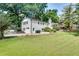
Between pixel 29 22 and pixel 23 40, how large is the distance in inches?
8.4

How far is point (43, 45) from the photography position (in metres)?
2.40

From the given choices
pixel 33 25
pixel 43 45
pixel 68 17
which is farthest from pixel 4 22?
pixel 68 17

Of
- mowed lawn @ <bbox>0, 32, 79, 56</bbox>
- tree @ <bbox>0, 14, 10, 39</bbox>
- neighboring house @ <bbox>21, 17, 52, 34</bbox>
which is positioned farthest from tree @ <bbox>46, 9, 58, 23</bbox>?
tree @ <bbox>0, 14, 10, 39</bbox>

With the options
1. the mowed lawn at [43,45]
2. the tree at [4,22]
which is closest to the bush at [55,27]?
the mowed lawn at [43,45]

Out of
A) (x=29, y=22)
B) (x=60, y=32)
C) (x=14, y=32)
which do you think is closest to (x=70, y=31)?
(x=60, y=32)

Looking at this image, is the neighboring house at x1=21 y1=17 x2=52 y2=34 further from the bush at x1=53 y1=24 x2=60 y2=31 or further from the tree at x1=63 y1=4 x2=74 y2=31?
the tree at x1=63 y1=4 x2=74 y2=31

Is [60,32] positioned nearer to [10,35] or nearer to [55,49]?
[55,49]

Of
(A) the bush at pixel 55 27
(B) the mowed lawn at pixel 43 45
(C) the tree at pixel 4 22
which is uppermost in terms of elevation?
(C) the tree at pixel 4 22

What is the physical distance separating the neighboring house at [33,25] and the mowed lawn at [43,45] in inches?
3.6

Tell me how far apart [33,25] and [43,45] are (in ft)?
0.83

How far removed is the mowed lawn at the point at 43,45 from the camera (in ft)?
7.75

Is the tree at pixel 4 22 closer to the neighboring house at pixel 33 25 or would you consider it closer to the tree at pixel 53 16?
A: the neighboring house at pixel 33 25

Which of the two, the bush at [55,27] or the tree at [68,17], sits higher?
the tree at [68,17]

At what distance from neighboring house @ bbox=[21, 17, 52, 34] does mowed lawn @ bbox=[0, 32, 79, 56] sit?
0.09 metres
